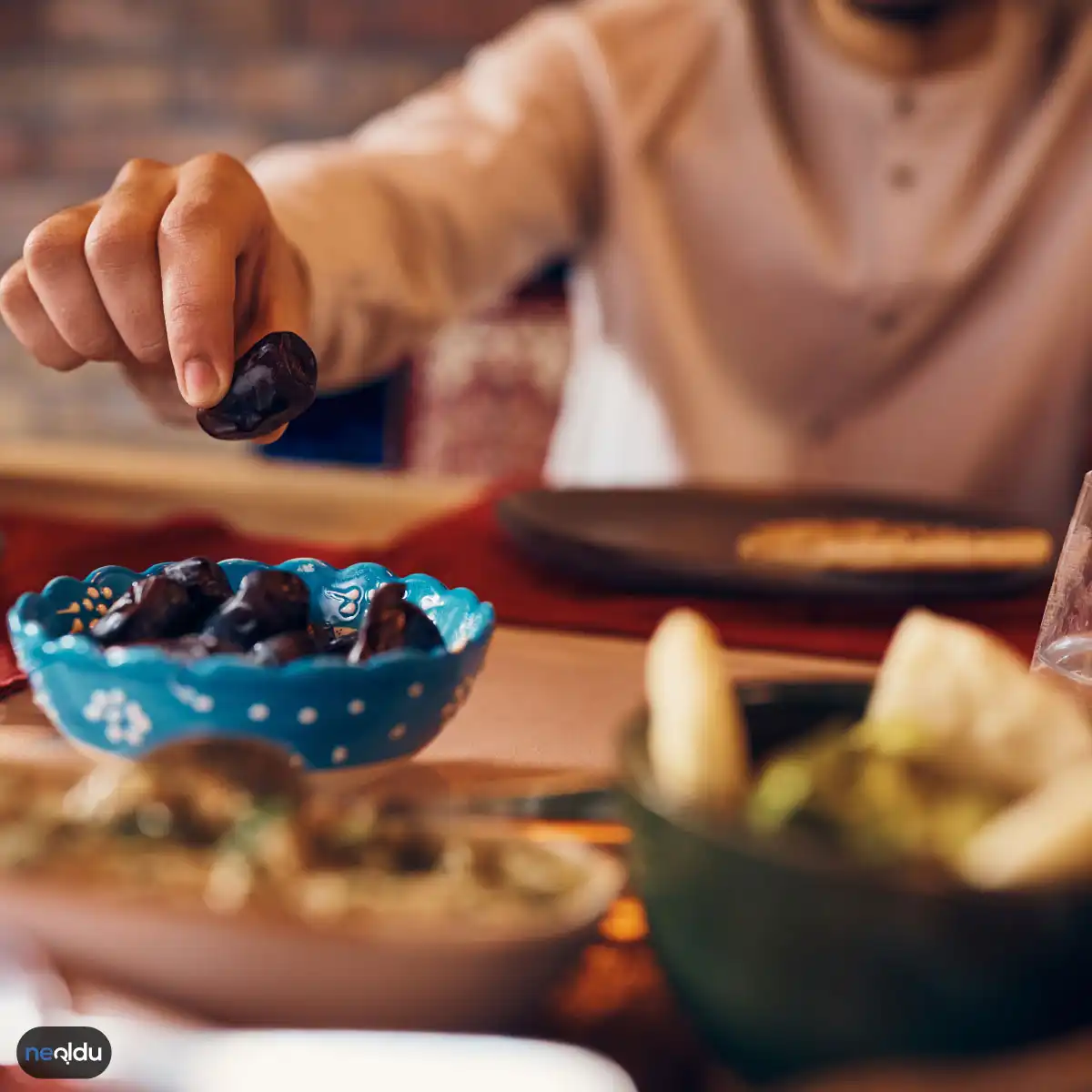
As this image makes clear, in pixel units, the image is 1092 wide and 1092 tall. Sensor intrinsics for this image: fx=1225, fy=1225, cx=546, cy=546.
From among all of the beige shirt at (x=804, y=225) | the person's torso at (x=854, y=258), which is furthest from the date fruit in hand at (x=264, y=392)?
the person's torso at (x=854, y=258)

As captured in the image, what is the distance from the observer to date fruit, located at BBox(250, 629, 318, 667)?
35 cm

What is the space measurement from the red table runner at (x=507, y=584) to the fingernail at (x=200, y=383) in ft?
0.49

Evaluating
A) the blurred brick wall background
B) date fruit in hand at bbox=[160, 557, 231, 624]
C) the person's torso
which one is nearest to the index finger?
date fruit in hand at bbox=[160, 557, 231, 624]

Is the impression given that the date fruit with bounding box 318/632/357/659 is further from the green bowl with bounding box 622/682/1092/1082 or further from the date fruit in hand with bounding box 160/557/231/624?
the green bowl with bounding box 622/682/1092/1082

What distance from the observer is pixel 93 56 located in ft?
7.34

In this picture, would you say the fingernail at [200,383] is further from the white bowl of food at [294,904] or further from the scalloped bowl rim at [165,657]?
the white bowl of food at [294,904]

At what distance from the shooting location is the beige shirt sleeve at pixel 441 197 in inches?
35.2

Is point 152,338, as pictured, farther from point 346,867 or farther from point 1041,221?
point 1041,221

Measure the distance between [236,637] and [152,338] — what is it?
244 mm

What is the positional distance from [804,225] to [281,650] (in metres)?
0.96

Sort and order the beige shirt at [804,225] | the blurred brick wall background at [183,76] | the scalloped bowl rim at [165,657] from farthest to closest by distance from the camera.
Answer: the blurred brick wall background at [183,76], the beige shirt at [804,225], the scalloped bowl rim at [165,657]

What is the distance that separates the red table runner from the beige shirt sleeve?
201 mm

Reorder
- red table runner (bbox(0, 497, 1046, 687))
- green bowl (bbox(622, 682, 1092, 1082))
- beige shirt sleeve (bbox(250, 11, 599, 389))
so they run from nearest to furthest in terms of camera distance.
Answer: green bowl (bbox(622, 682, 1092, 1082)) < red table runner (bbox(0, 497, 1046, 687)) < beige shirt sleeve (bbox(250, 11, 599, 389))

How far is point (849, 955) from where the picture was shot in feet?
0.71
